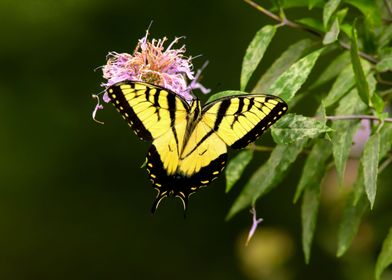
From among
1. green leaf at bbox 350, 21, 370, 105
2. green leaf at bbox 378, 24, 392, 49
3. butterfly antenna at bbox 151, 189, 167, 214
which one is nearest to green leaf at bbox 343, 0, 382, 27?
green leaf at bbox 378, 24, 392, 49

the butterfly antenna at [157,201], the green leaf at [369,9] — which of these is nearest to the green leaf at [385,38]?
the green leaf at [369,9]

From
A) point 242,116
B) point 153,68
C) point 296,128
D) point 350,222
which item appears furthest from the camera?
point 350,222

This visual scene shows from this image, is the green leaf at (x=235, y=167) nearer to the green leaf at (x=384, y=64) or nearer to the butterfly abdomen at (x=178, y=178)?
the butterfly abdomen at (x=178, y=178)

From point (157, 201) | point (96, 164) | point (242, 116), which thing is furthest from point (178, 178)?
point (96, 164)

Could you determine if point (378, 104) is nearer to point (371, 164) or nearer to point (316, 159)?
point (371, 164)

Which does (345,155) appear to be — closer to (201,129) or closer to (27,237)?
(201,129)

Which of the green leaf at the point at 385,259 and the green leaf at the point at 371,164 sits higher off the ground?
the green leaf at the point at 371,164

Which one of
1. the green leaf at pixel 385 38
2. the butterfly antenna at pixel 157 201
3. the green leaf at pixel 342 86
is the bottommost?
the butterfly antenna at pixel 157 201
